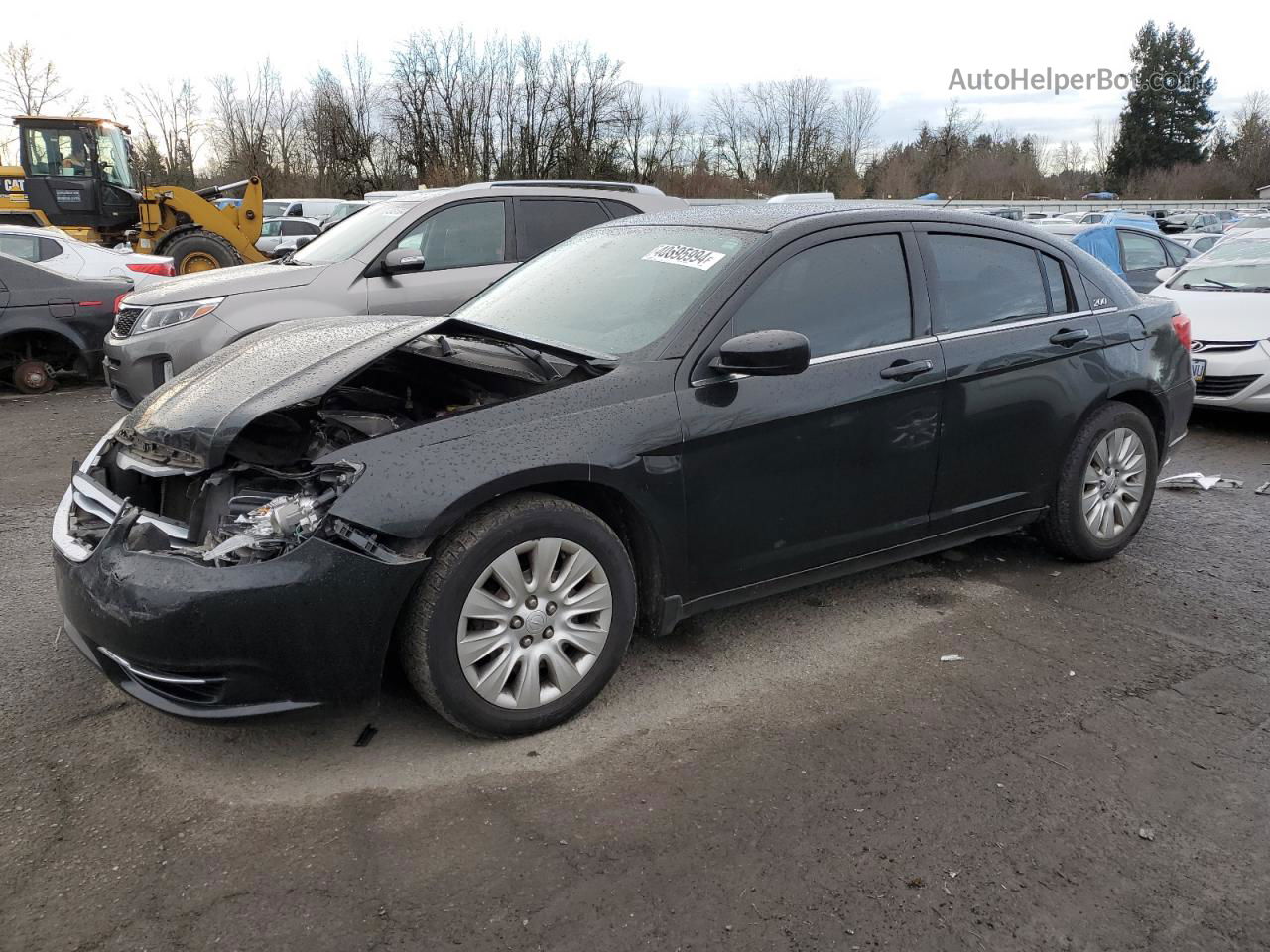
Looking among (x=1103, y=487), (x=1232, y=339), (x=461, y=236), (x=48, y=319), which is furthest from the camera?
(x=48, y=319)

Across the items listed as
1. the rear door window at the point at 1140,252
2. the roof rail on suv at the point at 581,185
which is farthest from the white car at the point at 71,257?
the rear door window at the point at 1140,252

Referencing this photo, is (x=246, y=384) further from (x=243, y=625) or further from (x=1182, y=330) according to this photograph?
(x=1182, y=330)

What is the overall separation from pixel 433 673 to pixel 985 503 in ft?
8.46

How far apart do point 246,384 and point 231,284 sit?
13.1 feet

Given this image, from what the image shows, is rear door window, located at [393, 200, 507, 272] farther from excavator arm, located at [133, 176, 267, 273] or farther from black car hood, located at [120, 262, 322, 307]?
excavator arm, located at [133, 176, 267, 273]

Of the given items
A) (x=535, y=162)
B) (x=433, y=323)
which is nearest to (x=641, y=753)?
(x=433, y=323)

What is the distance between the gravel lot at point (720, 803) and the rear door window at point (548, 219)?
14.6ft

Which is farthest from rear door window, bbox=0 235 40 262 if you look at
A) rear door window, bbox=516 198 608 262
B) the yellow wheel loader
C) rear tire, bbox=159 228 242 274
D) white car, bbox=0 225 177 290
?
rear door window, bbox=516 198 608 262

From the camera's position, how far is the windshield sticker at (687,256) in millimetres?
3821

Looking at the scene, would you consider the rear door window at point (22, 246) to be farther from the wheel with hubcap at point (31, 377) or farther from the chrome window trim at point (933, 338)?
the chrome window trim at point (933, 338)

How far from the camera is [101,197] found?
16.5 metres

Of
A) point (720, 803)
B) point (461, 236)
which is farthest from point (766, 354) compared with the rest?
point (461, 236)

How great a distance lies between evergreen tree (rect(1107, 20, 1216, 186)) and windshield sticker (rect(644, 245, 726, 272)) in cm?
7776

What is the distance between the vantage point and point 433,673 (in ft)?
9.96
